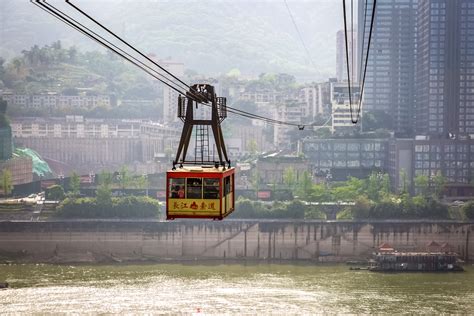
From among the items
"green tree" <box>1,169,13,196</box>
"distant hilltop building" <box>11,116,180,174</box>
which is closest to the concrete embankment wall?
"green tree" <box>1,169,13,196</box>

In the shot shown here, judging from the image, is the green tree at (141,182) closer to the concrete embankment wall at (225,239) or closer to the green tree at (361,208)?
the concrete embankment wall at (225,239)

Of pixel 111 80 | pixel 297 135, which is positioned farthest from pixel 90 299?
pixel 111 80

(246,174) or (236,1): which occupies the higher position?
(236,1)

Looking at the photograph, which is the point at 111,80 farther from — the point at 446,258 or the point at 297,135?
the point at 446,258

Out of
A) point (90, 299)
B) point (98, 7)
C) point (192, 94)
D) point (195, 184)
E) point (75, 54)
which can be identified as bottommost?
point (90, 299)

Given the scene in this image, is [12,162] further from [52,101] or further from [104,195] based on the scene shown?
[52,101]

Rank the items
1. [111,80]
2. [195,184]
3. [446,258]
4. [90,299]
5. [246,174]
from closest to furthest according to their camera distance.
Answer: [195,184]
[90,299]
[446,258]
[246,174]
[111,80]

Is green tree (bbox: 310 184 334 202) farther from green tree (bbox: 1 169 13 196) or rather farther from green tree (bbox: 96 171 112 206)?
green tree (bbox: 1 169 13 196)
